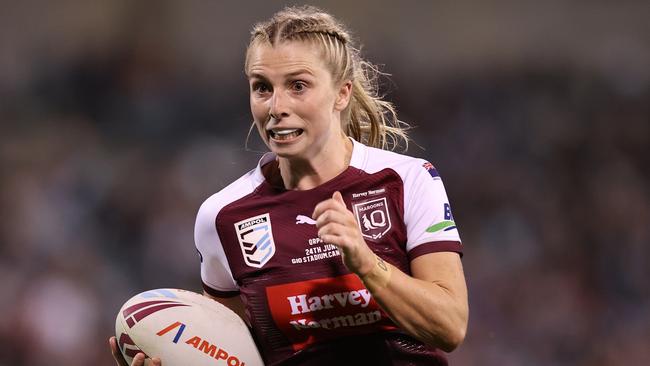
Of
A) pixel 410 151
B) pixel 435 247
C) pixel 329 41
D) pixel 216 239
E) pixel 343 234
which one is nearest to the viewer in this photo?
pixel 343 234

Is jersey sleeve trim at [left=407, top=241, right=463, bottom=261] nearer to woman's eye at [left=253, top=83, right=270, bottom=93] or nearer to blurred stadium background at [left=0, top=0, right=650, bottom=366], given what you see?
woman's eye at [left=253, top=83, right=270, bottom=93]

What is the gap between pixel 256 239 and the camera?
296 cm

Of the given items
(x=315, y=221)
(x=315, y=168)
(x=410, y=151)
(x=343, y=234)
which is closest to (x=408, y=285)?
(x=343, y=234)

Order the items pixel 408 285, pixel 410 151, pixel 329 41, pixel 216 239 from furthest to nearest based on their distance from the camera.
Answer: pixel 410 151 < pixel 216 239 < pixel 329 41 < pixel 408 285

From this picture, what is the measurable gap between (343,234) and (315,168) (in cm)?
68

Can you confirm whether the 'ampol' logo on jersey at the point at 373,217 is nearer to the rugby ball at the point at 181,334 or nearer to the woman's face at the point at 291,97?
the woman's face at the point at 291,97

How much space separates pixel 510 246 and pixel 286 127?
13.5 feet

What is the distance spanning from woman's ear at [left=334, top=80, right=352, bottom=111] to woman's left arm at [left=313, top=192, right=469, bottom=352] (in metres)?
0.57

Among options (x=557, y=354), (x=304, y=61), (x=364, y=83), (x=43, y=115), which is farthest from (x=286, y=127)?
(x=43, y=115)

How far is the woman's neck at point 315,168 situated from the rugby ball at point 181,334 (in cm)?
49

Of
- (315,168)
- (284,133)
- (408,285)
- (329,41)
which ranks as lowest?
(408,285)

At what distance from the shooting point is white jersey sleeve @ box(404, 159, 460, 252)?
109 inches

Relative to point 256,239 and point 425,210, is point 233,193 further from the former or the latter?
point 425,210

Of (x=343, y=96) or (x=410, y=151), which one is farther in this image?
(x=410, y=151)
